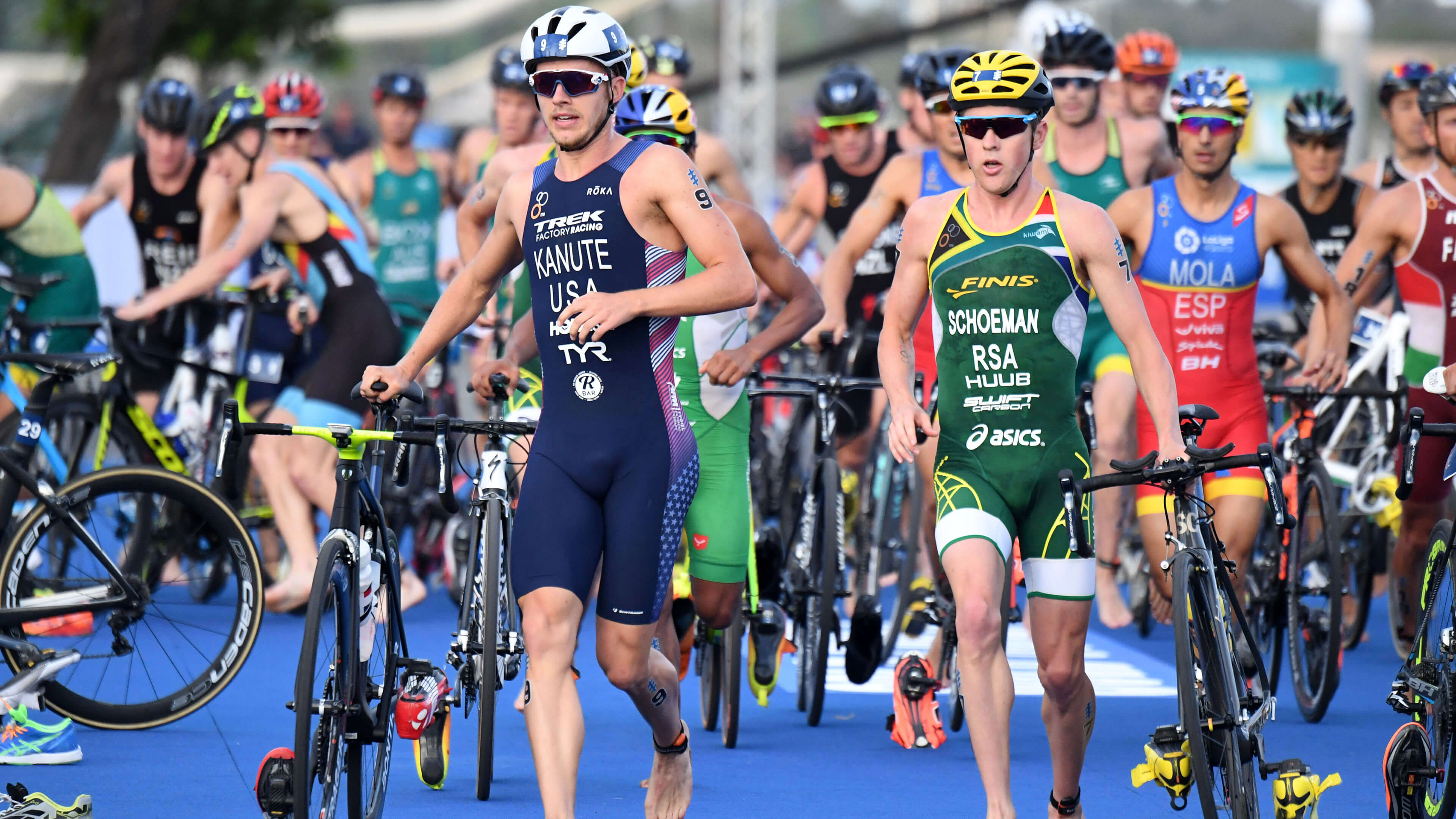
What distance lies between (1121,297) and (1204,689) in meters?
1.11

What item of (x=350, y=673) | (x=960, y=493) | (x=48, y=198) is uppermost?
(x=48, y=198)

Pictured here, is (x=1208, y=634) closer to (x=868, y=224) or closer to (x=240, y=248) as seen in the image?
(x=868, y=224)

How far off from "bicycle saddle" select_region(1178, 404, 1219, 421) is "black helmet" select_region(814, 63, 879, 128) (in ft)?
16.5

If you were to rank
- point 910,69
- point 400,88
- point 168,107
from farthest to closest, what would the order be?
1. point 400,88
2. point 910,69
3. point 168,107

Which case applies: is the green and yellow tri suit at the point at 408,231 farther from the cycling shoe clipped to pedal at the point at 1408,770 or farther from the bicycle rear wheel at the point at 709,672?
the cycling shoe clipped to pedal at the point at 1408,770

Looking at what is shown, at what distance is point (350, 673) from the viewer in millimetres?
5305

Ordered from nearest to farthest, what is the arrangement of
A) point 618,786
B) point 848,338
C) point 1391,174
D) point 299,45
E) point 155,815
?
point 155,815
point 618,786
point 848,338
point 1391,174
point 299,45

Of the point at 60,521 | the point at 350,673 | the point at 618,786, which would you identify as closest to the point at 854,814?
the point at 618,786

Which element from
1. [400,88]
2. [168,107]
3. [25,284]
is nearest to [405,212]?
[400,88]

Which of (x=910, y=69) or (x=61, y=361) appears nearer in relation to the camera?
(x=61, y=361)

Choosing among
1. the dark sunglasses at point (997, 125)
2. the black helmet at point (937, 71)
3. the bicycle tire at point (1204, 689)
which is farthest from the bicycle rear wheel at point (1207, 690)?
the black helmet at point (937, 71)

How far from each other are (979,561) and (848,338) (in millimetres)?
4107

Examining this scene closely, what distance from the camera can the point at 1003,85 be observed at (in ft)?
18.2

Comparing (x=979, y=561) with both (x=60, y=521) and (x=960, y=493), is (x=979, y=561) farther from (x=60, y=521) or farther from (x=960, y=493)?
(x=60, y=521)
